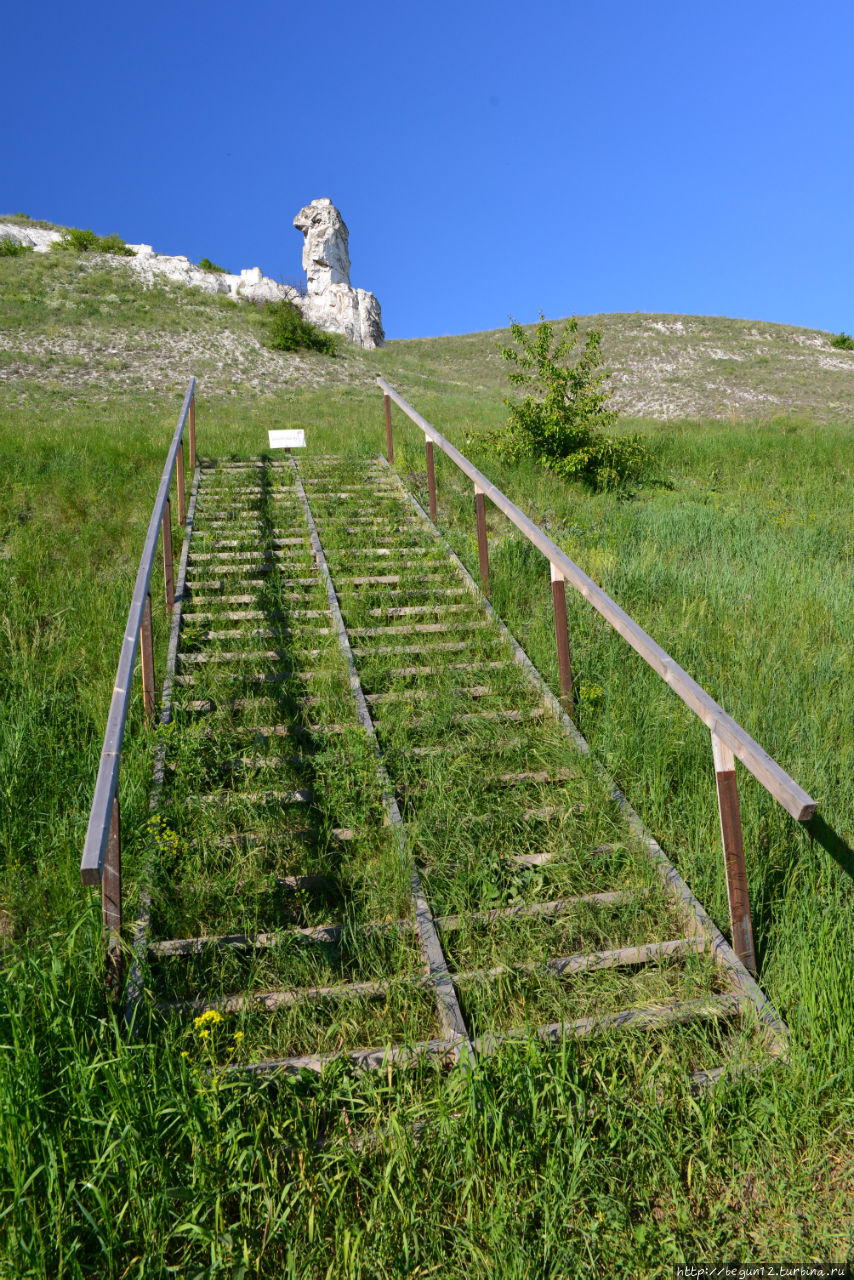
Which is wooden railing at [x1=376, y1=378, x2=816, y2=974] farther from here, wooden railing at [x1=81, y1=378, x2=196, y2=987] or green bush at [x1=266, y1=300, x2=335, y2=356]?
green bush at [x1=266, y1=300, x2=335, y2=356]

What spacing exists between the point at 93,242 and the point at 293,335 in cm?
1926

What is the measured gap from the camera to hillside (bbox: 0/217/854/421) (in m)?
22.5

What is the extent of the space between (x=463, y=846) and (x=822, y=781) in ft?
5.89

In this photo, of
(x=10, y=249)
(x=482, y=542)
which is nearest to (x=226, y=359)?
(x=10, y=249)

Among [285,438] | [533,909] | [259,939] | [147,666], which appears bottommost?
[533,909]

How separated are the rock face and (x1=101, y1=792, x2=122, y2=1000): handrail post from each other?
38.2 m

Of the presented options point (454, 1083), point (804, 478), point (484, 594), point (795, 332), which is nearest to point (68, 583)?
point (484, 594)

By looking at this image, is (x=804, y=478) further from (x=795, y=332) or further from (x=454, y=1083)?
(x=795, y=332)

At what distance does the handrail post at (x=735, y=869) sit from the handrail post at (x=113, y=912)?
7.61 feet

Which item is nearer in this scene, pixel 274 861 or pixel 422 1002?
pixel 422 1002

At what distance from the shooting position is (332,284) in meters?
42.3

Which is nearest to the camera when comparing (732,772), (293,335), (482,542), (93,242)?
(732,772)

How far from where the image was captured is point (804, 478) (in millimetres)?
11094

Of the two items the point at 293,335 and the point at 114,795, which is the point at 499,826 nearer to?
the point at 114,795
